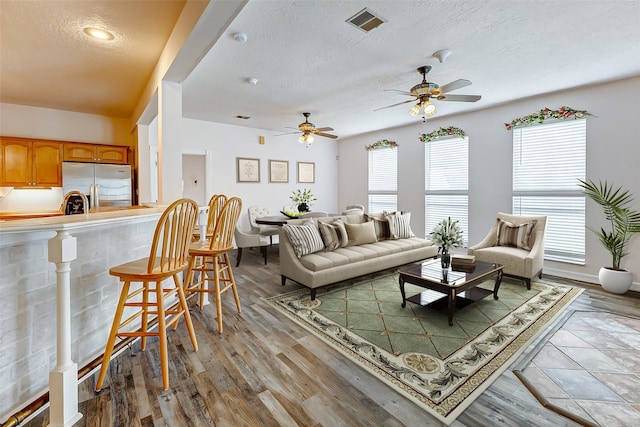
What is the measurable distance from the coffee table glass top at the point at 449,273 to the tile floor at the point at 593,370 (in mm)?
767

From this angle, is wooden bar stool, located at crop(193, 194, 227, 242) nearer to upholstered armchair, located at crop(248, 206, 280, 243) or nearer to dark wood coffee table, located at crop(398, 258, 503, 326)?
upholstered armchair, located at crop(248, 206, 280, 243)

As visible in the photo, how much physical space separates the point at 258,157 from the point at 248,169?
1.29 ft

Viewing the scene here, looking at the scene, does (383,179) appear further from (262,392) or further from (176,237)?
(262,392)

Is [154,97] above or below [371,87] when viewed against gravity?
below

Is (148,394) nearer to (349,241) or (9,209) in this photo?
(349,241)

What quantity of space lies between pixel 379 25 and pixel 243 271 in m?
3.69

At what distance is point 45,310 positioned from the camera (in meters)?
1.72

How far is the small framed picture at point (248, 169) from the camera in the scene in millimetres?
6203

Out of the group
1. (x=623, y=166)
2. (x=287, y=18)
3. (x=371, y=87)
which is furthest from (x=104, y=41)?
(x=623, y=166)

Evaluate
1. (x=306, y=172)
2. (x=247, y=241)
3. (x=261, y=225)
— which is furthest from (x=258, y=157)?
(x=247, y=241)

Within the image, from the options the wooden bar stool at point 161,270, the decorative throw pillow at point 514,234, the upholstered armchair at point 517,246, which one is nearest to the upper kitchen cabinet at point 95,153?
the wooden bar stool at point 161,270

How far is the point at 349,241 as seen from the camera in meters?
4.29

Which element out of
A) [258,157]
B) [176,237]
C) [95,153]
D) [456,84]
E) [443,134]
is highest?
[443,134]

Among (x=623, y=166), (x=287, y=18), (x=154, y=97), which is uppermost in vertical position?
(x=287, y=18)
